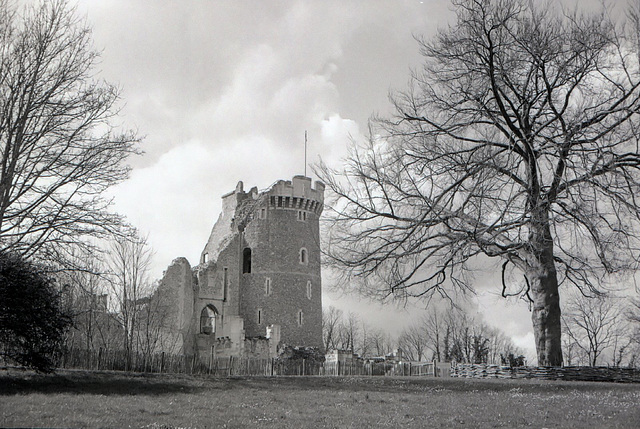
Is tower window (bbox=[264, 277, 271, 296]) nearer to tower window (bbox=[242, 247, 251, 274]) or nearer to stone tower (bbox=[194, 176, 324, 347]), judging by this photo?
stone tower (bbox=[194, 176, 324, 347])

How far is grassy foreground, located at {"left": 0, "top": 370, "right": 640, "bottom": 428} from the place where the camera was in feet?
35.4

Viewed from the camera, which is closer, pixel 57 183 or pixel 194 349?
pixel 57 183

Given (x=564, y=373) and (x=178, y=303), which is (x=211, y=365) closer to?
(x=564, y=373)

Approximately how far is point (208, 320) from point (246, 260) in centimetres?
652

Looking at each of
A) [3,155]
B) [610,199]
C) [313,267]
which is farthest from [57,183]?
[313,267]

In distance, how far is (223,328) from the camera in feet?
147

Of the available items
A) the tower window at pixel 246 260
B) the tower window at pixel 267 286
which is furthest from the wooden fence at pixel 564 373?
the tower window at pixel 246 260

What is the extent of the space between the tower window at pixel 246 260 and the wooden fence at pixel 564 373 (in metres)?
27.1

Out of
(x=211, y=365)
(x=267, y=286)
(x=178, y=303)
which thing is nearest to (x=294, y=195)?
A: (x=267, y=286)

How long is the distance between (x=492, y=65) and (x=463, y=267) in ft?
18.9

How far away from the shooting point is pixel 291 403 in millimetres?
13922

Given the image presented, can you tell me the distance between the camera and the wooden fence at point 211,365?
23.3 meters

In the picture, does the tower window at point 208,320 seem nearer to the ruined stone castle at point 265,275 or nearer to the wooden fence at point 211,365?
the ruined stone castle at point 265,275

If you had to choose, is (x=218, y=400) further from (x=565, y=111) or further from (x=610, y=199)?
(x=565, y=111)
